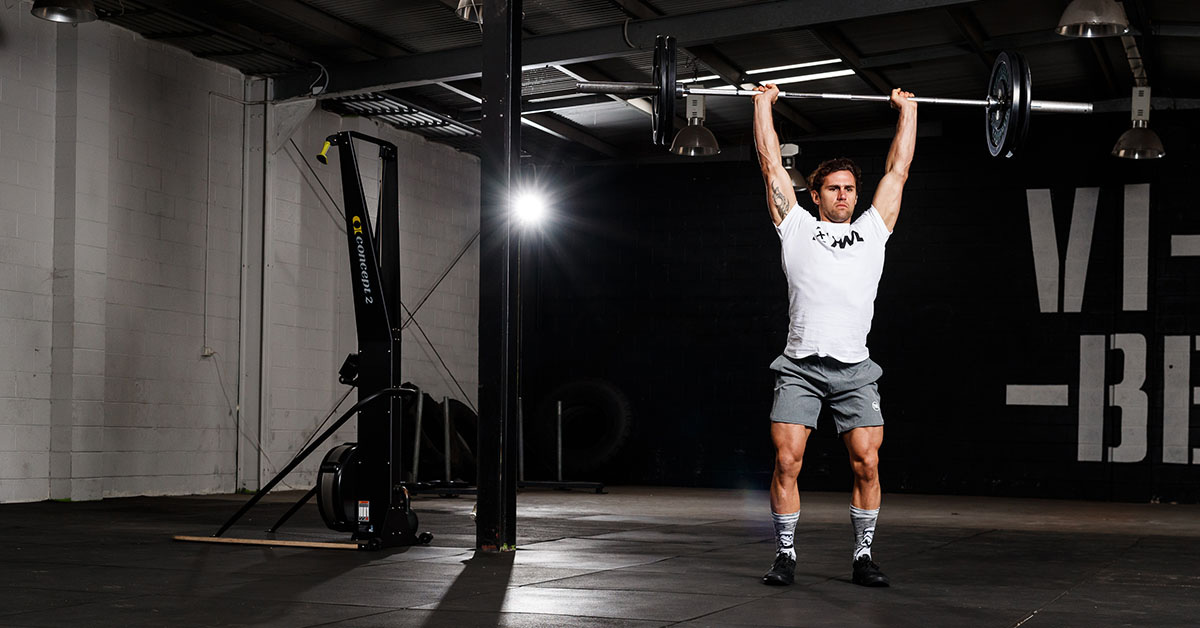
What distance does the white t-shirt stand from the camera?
4.11 meters

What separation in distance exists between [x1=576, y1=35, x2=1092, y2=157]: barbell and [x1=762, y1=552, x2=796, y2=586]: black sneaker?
1658mm

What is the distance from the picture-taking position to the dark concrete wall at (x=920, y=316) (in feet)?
35.1

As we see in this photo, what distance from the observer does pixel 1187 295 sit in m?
10.6

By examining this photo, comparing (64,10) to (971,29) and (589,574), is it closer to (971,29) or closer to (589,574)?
(589,574)

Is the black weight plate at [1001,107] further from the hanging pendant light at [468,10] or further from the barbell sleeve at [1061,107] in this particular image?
the hanging pendant light at [468,10]

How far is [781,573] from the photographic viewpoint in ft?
13.4

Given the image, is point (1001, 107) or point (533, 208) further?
point (533, 208)

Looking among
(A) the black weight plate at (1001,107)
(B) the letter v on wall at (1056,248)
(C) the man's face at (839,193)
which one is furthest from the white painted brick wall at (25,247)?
(B) the letter v on wall at (1056,248)

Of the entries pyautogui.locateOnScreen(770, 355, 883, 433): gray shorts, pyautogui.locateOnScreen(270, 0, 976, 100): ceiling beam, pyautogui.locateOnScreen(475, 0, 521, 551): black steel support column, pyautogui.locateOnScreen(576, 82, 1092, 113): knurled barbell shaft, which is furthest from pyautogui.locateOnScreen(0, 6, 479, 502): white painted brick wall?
pyautogui.locateOnScreen(770, 355, 883, 433): gray shorts

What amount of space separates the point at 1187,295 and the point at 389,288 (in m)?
7.85

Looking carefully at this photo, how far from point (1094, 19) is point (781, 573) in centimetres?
472

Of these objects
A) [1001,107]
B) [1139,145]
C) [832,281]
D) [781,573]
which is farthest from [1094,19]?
[781,573]

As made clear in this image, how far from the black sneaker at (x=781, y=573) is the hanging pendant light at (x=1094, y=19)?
4593 millimetres

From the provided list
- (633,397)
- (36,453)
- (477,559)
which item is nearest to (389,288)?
(477,559)
